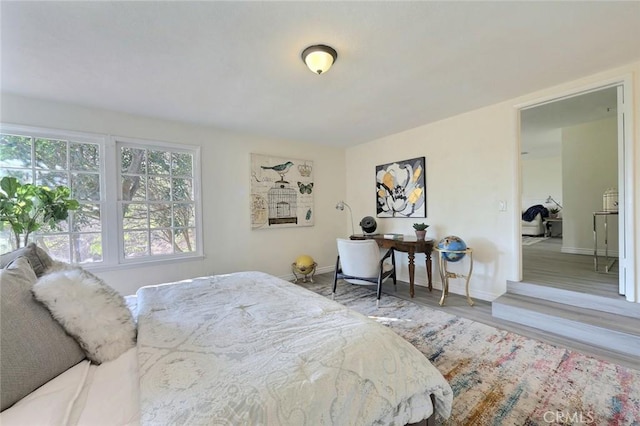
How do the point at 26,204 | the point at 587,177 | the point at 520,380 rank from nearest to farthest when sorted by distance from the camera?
the point at 520,380 < the point at 26,204 < the point at 587,177

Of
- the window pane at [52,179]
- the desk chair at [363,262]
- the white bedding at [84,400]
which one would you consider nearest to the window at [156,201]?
the window pane at [52,179]

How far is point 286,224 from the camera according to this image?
14.4 ft

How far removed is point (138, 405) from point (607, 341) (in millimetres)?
3241

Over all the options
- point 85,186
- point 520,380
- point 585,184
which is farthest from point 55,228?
point 585,184

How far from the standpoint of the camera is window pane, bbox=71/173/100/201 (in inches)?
114

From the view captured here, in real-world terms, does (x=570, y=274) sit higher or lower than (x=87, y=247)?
lower

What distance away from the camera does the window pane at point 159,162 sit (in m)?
3.37

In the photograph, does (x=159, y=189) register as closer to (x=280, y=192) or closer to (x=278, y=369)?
(x=280, y=192)

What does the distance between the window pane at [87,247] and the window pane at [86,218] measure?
0.26ft

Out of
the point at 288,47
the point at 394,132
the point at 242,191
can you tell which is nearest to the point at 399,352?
the point at 288,47

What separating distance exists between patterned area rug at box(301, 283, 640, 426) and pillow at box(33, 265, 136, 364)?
174 centimetres

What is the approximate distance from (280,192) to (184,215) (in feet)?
4.84

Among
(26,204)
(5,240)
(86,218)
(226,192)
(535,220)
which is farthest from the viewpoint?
(535,220)

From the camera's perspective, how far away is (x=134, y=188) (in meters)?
3.26
